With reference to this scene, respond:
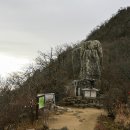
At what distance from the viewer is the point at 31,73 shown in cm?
2898

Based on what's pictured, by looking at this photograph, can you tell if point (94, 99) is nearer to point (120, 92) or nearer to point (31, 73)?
point (120, 92)

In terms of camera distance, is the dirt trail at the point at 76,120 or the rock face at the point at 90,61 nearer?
the dirt trail at the point at 76,120

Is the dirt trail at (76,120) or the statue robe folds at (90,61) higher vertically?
the statue robe folds at (90,61)

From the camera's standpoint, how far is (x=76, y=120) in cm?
1995

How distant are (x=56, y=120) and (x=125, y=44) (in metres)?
27.7

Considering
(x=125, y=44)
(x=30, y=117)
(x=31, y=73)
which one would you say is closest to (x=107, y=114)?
(x=30, y=117)

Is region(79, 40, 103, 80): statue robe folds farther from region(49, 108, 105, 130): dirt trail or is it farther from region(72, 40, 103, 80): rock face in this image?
region(49, 108, 105, 130): dirt trail

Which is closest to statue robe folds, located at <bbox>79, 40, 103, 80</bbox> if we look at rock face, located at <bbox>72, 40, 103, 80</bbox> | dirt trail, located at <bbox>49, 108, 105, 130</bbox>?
rock face, located at <bbox>72, 40, 103, 80</bbox>

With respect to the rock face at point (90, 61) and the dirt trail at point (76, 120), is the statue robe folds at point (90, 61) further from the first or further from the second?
the dirt trail at point (76, 120)

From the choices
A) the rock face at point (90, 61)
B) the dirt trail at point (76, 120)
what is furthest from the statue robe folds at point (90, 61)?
the dirt trail at point (76, 120)

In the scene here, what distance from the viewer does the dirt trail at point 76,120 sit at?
18.5 meters

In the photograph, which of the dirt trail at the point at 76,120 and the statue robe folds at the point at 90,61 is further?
the statue robe folds at the point at 90,61

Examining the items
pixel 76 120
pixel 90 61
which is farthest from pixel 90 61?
pixel 76 120

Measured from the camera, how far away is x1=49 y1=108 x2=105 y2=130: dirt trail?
18.5 meters
